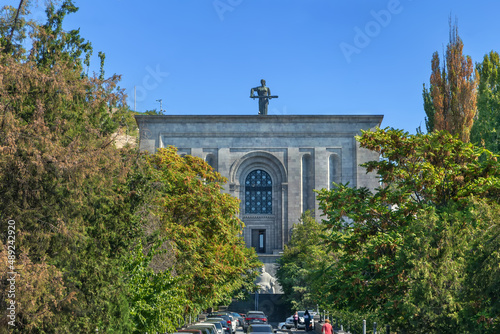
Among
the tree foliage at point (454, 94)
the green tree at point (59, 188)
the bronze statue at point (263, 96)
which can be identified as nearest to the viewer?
the green tree at point (59, 188)

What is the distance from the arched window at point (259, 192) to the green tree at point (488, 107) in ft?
97.6

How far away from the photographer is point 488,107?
42344 mm

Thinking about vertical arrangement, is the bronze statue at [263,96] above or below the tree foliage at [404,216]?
above

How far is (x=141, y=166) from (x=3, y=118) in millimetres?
6097

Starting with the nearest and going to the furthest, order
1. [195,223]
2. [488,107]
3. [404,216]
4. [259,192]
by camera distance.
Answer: [404,216], [195,223], [488,107], [259,192]

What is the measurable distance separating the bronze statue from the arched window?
8.02 meters

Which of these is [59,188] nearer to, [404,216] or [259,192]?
[404,216]

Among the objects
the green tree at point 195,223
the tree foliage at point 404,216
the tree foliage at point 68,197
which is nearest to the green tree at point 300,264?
the green tree at point 195,223

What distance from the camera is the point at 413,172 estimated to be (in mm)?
20672

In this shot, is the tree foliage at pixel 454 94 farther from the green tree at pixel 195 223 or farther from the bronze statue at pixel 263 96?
the bronze statue at pixel 263 96

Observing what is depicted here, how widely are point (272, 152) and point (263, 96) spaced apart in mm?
8318

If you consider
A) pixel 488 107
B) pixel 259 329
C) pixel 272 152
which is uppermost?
pixel 272 152

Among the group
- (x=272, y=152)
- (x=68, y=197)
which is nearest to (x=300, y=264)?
(x=272, y=152)

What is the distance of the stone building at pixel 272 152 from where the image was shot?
69.4 meters
